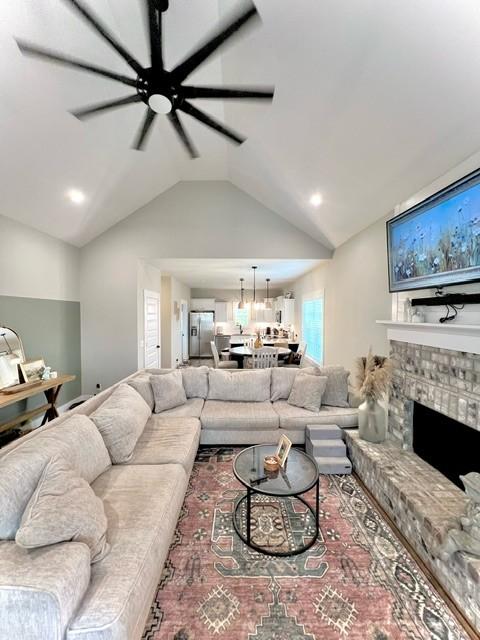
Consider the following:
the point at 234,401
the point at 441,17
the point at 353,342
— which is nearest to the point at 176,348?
the point at 234,401

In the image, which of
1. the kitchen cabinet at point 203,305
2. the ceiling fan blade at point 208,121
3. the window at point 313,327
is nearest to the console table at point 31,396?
the ceiling fan blade at point 208,121

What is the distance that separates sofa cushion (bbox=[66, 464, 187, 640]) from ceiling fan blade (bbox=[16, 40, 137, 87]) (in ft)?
8.26

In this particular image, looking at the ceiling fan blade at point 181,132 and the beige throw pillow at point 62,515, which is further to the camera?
the ceiling fan blade at point 181,132

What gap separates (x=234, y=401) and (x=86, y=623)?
256 cm

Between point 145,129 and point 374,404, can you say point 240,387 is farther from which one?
point 145,129

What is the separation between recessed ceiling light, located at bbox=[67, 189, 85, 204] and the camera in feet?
11.6

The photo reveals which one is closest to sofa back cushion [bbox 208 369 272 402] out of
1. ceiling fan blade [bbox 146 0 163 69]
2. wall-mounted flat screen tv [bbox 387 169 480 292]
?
wall-mounted flat screen tv [bbox 387 169 480 292]

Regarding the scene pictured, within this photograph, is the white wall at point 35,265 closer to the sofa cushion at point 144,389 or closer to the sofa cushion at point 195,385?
the sofa cushion at point 144,389

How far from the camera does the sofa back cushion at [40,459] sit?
130 centimetres

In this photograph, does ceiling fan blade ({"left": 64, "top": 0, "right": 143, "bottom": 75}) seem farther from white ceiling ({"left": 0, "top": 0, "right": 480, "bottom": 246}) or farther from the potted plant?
the potted plant

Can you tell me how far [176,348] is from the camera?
7.77 m

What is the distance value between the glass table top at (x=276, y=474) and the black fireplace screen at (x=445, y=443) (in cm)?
105

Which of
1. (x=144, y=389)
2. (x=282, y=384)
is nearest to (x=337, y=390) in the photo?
(x=282, y=384)

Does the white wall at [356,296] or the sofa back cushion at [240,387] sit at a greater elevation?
the white wall at [356,296]
